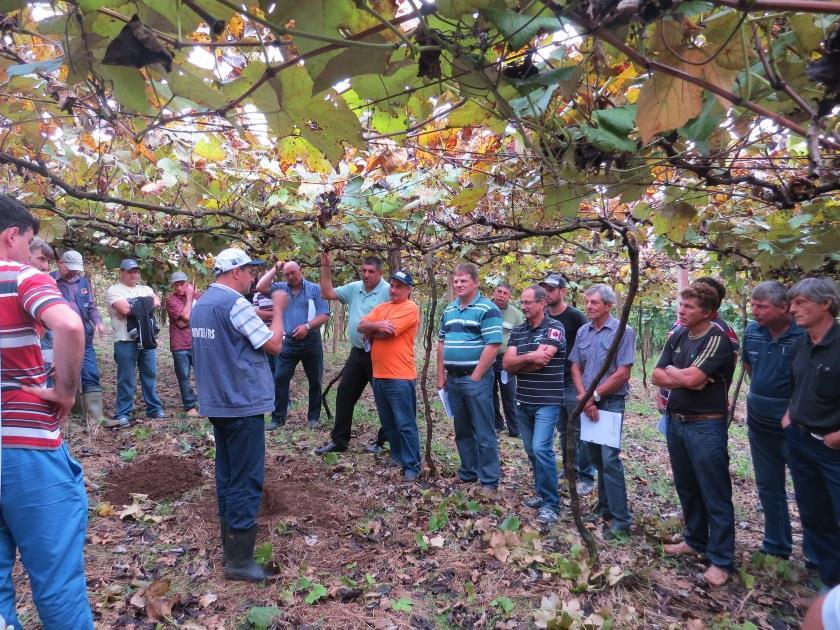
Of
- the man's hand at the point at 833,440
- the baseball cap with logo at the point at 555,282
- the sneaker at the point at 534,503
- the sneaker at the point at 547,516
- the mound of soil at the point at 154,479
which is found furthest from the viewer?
the baseball cap with logo at the point at 555,282

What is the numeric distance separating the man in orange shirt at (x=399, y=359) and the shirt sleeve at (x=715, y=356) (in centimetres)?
261

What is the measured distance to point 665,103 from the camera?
1253 mm

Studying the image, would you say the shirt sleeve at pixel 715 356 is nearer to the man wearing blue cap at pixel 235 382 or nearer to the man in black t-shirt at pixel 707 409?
the man in black t-shirt at pixel 707 409

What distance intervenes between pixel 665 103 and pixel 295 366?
5.97 meters

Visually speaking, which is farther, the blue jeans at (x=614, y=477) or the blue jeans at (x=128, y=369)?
the blue jeans at (x=128, y=369)

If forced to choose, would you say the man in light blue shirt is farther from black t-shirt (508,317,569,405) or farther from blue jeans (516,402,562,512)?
blue jeans (516,402,562,512)

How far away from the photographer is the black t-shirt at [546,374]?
4375mm

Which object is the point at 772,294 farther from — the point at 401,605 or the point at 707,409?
the point at 401,605

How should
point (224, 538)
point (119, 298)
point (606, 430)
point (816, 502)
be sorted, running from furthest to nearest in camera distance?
point (119, 298) → point (606, 430) → point (224, 538) → point (816, 502)

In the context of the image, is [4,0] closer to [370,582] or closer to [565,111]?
[565,111]

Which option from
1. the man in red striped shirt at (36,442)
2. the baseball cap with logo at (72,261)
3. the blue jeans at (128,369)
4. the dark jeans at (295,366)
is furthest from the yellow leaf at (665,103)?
the blue jeans at (128,369)

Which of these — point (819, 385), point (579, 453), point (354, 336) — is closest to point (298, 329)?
point (354, 336)

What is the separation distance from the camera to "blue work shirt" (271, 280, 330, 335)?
21.4ft

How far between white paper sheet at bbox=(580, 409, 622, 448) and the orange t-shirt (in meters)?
1.86
